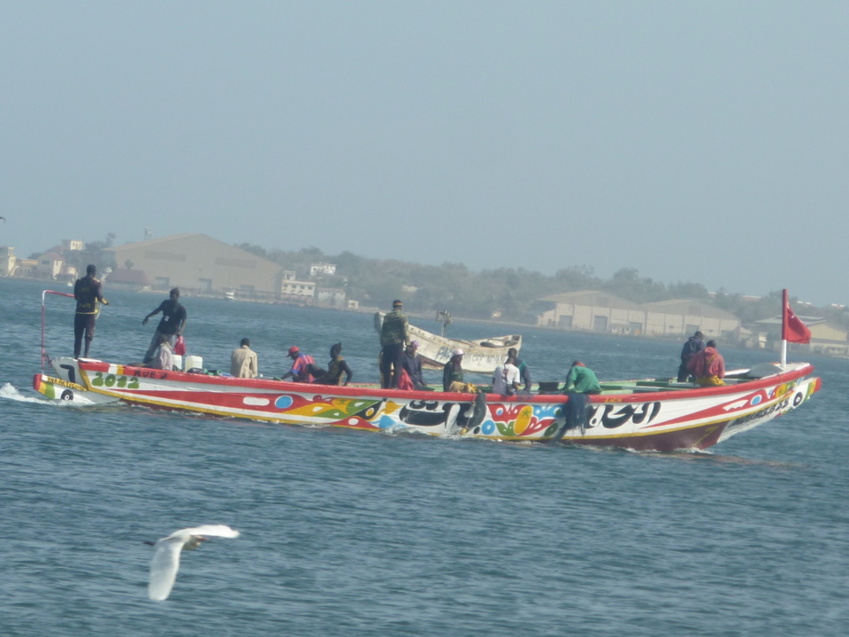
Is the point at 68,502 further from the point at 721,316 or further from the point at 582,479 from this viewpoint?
the point at 721,316

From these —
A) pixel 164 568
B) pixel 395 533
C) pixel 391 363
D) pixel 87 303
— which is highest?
pixel 87 303

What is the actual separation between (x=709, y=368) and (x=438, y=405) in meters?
4.64

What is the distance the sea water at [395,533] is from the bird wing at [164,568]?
1.22 metres

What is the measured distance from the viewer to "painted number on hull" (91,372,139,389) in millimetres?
19547

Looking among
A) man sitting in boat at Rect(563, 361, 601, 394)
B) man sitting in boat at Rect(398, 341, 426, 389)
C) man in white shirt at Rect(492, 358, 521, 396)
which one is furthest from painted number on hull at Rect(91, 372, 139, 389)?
man sitting in boat at Rect(563, 361, 601, 394)

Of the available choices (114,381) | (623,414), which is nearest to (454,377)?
(623,414)

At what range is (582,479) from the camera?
58.9 ft

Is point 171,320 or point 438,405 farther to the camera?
point 438,405

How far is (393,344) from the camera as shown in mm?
20094

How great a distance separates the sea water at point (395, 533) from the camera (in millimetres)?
10836

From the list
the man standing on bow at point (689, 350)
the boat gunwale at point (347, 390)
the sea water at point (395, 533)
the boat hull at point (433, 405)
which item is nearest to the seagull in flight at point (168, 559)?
the sea water at point (395, 533)

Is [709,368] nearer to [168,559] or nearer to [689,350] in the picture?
[689,350]

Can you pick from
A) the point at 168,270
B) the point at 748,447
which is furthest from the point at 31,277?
the point at 748,447

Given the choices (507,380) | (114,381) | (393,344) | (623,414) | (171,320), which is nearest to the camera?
(171,320)
